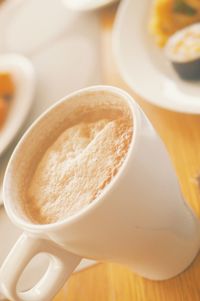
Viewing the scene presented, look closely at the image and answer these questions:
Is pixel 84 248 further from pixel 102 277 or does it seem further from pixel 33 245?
pixel 102 277

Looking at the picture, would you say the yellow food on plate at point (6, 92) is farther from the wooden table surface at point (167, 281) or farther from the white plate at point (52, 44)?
the wooden table surface at point (167, 281)

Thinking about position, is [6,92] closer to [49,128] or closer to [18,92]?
[18,92]

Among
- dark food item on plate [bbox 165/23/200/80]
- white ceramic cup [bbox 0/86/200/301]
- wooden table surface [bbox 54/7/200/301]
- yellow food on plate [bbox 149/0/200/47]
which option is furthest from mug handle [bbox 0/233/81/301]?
yellow food on plate [bbox 149/0/200/47]

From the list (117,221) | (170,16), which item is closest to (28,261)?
(117,221)

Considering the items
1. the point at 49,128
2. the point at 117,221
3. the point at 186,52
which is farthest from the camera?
the point at 186,52

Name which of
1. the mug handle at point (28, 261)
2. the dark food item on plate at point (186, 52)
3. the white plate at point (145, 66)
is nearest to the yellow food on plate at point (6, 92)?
the white plate at point (145, 66)

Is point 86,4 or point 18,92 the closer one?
point 18,92

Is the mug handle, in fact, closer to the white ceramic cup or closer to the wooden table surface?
the white ceramic cup
